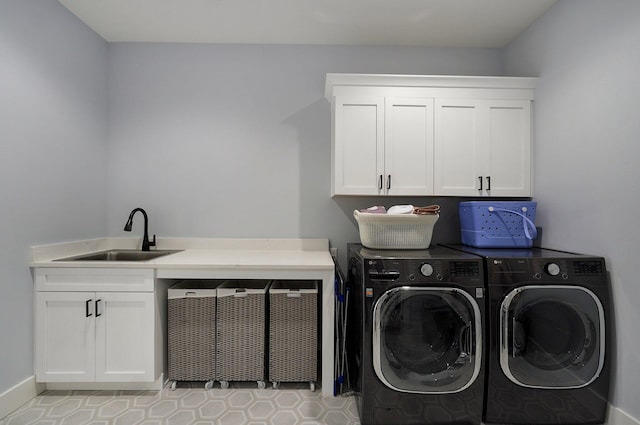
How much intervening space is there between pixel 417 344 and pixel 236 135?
1992 mm

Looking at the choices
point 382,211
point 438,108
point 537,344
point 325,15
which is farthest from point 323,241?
point 325,15

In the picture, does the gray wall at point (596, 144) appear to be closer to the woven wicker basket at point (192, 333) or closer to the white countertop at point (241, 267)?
the white countertop at point (241, 267)

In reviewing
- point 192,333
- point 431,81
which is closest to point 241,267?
point 192,333

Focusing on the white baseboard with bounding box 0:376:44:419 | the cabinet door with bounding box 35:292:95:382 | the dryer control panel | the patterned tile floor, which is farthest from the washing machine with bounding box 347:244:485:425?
the white baseboard with bounding box 0:376:44:419

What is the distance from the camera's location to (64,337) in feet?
6.00

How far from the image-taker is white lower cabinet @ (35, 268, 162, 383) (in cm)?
182

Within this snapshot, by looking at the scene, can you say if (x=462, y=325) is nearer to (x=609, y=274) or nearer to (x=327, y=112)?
(x=609, y=274)

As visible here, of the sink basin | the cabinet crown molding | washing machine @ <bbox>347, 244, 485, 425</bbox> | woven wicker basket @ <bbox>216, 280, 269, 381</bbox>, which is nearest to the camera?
washing machine @ <bbox>347, 244, 485, 425</bbox>

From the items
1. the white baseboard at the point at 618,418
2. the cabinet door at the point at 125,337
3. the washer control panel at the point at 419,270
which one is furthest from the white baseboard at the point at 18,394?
the white baseboard at the point at 618,418

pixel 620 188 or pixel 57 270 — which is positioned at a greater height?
pixel 620 188

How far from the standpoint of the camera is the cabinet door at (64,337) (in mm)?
1821

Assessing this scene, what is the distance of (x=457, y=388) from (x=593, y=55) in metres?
1.97

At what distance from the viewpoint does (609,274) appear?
159cm

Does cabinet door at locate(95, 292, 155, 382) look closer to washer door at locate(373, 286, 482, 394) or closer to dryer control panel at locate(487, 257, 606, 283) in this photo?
washer door at locate(373, 286, 482, 394)
